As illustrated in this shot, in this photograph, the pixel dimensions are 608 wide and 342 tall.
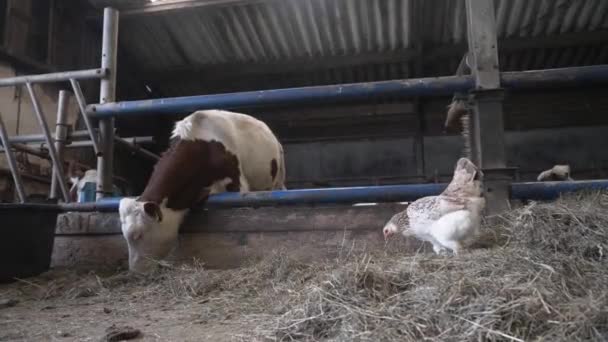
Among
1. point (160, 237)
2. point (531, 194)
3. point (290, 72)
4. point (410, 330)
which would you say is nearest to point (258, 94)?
A: point (160, 237)

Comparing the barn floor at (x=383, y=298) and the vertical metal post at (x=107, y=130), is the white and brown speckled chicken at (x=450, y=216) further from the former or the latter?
the vertical metal post at (x=107, y=130)

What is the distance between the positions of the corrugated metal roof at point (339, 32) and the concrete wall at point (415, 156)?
141cm

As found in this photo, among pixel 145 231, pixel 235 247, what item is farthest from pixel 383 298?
pixel 145 231

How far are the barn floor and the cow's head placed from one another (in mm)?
419

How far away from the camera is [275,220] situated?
2934mm

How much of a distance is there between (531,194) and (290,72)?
19.4 feet

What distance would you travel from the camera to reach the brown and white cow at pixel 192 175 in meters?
3.01

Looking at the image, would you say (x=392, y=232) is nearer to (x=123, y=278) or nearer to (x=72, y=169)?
(x=123, y=278)

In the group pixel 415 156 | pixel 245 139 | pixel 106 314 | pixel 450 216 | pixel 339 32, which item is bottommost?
pixel 106 314

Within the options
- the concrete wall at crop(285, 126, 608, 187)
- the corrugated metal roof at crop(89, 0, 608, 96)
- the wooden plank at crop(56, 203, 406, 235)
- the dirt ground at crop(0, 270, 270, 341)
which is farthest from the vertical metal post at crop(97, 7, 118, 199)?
the concrete wall at crop(285, 126, 608, 187)

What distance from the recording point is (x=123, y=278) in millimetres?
2648

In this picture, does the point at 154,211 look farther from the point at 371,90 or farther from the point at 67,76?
the point at 371,90

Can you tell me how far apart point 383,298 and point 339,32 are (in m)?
5.84

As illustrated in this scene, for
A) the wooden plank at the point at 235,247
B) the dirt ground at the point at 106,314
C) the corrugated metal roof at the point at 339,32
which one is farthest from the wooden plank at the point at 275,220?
the corrugated metal roof at the point at 339,32
